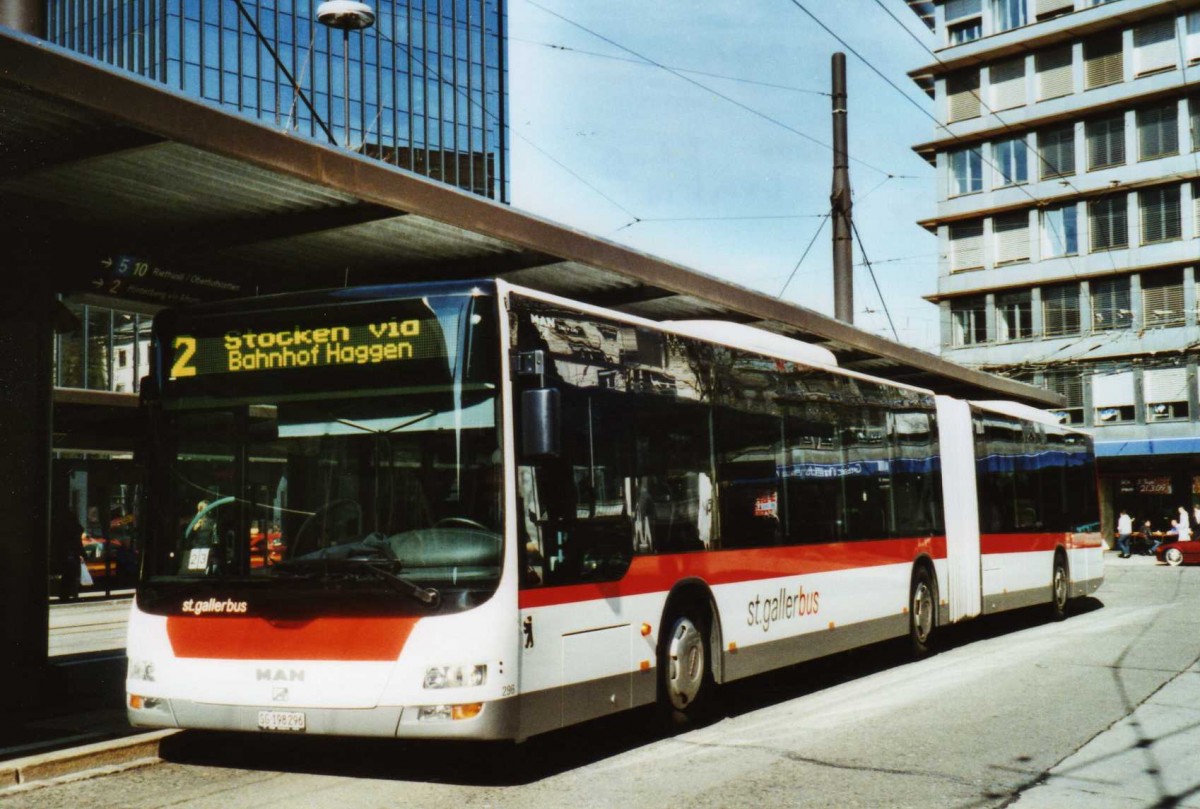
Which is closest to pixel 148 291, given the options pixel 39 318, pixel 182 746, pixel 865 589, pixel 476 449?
pixel 39 318

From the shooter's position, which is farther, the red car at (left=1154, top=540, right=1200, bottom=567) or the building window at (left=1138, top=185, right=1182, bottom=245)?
the building window at (left=1138, top=185, right=1182, bottom=245)

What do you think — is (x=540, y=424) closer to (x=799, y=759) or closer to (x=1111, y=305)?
(x=799, y=759)

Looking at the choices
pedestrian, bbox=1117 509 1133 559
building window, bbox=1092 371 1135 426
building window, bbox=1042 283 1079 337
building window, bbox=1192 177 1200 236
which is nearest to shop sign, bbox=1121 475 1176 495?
building window, bbox=1092 371 1135 426

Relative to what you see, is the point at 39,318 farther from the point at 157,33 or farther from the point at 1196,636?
the point at 157,33

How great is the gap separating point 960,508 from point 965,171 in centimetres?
4545

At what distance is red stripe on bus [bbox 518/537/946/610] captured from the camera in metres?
7.92

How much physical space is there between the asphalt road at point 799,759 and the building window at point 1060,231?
45470 mm

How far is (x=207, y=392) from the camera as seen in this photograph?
7895 millimetres

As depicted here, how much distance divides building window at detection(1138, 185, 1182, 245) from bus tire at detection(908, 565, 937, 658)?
138 ft

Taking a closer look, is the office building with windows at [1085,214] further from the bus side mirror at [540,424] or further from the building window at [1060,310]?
the bus side mirror at [540,424]

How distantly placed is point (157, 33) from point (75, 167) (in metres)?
52.7

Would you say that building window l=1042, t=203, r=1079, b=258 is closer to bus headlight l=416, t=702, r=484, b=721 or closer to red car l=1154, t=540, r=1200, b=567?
red car l=1154, t=540, r=1200, b=567

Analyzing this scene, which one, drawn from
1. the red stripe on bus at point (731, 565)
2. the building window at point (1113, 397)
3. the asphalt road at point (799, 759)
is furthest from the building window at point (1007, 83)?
the asphalt road at point (799, 759)

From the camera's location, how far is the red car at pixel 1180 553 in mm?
38469
